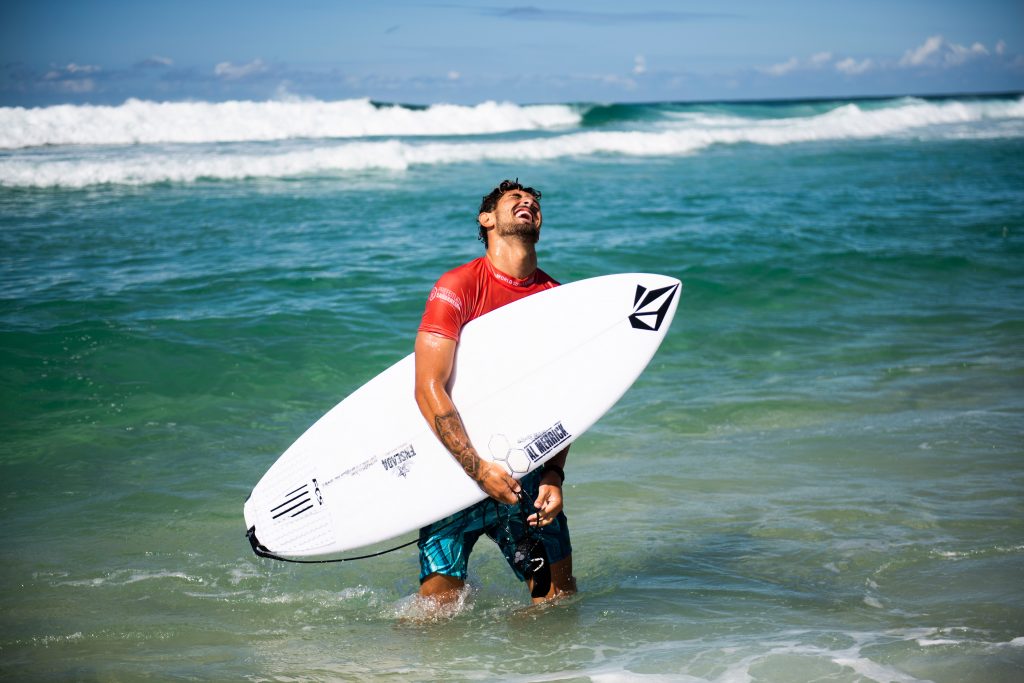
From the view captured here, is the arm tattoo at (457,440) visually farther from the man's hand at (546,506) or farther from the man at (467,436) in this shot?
the man's hand at (546,506)

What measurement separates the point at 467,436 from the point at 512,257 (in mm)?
648

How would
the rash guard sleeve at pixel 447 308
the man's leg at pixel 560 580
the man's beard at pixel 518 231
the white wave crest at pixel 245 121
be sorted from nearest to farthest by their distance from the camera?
the rash guard sleeve at pixel 447 308
the man's beard at pixel 518 231
the man's leg at pixel 560 580
the white wave crest at pixel 245 121

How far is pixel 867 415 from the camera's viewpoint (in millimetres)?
6012

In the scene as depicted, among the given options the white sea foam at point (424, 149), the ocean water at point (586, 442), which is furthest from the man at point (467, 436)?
the white sea foam at point (424, 149)

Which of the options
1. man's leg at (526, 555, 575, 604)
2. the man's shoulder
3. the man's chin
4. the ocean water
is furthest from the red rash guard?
the ocean water

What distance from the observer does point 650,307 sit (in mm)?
3531

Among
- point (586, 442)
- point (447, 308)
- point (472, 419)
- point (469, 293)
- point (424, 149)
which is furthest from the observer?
point (424, 149)

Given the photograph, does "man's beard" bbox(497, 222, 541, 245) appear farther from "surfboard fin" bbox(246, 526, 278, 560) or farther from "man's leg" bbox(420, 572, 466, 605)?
"surfboard fin" bbox(246, 526, 278, 560)

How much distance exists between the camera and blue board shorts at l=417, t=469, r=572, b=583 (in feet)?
10.6

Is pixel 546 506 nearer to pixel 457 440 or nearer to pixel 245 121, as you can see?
pixel 457 440

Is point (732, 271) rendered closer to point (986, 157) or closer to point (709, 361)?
point (709, 361)

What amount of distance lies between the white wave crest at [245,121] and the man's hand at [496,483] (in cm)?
2415

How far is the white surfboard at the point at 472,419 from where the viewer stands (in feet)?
10.7

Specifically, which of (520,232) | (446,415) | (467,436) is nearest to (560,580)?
(467,436)
